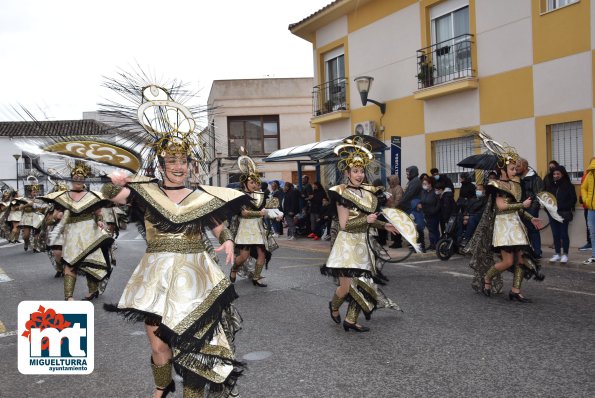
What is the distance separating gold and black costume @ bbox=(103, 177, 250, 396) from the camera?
147 inches

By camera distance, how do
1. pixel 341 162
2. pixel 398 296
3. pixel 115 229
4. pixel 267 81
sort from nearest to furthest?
pixel 341 162
pixel 398 296
pixel 115 229
pixel 267 81

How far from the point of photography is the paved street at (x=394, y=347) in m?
4.57

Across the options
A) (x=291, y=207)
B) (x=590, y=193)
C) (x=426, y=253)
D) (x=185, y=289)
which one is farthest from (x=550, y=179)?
(x=185, y=289)

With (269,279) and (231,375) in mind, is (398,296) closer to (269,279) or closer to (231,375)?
(269,279)

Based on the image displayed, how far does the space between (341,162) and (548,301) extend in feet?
10.6

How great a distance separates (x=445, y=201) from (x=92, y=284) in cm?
736

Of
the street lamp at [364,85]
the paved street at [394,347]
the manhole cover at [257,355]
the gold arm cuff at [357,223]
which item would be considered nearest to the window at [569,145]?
the paved street at [394,347]

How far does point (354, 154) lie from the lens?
626 centimetres

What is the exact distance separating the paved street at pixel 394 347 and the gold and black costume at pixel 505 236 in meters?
0.35

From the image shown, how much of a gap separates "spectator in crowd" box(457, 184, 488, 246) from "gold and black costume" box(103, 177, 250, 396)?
812 centimetres

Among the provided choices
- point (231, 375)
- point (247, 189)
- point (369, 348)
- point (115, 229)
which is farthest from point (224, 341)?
point (115, 229)

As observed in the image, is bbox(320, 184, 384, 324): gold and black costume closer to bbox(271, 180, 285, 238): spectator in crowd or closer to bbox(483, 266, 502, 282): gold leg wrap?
bbox(483, 266, 502, 282): gold leg wrap

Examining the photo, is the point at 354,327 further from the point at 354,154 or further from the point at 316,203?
the point at 316,203

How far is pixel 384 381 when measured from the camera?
464cm
